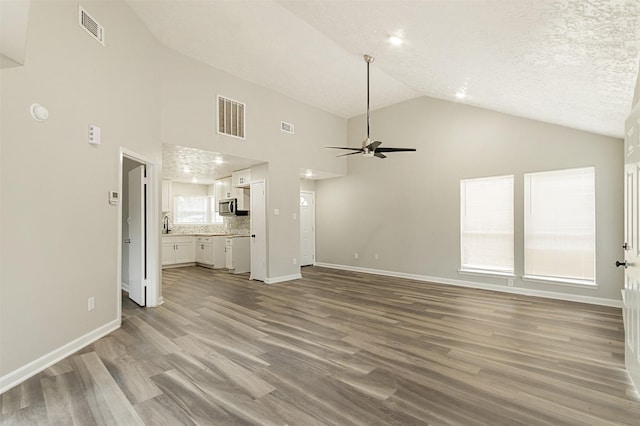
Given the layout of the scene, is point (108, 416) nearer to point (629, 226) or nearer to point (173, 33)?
point (629, 226)

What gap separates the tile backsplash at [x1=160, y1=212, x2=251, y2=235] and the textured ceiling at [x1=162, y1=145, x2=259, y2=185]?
52.2 inches

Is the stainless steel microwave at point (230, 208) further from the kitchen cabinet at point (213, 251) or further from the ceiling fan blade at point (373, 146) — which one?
the ceiling fan blade at point (373, 146)

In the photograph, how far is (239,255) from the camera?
7734mm

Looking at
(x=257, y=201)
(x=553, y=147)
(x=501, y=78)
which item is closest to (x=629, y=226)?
(x=501, y=78)

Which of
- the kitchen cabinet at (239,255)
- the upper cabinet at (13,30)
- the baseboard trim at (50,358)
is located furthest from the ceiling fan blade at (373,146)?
the kitchen cabinet at (239,255)

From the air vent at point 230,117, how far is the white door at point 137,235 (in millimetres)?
1660

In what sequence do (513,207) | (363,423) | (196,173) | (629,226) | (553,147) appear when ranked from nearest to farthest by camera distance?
(363,423) → (629,226) → (553,147) → (513,207) → (196,173)

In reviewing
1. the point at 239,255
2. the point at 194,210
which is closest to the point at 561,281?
the point at 239,255

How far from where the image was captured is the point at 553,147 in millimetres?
5137

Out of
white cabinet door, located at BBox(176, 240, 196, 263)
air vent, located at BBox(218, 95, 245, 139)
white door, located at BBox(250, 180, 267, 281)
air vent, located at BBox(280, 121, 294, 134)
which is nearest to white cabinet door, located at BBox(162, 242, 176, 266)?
white cabinet door, located at BBox(176, 240, 196, 263)

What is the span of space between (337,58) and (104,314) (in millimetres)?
4898

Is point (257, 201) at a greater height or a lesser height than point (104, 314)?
greater

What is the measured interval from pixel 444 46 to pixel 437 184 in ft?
12.0

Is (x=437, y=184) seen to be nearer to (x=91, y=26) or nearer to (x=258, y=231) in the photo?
(x=258, y=231)
